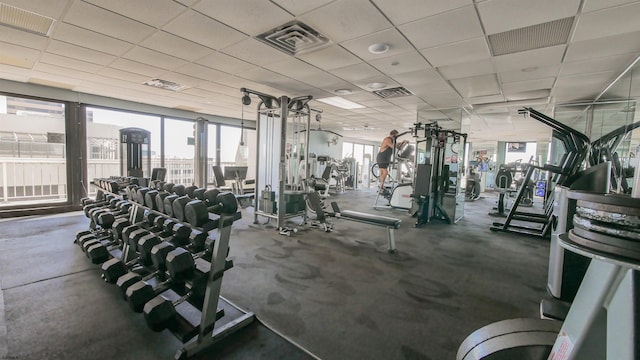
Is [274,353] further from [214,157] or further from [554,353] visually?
[214,157]

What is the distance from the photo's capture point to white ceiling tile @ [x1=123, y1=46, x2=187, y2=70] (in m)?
3.23

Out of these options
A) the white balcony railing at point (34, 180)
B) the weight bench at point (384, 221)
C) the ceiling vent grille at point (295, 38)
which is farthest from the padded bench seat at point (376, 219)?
the white balcony railing at point (34, 180)

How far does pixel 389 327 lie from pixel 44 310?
2604 millimetres

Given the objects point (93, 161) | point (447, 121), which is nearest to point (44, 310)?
point (93, 161)

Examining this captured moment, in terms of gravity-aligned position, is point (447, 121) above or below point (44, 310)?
above

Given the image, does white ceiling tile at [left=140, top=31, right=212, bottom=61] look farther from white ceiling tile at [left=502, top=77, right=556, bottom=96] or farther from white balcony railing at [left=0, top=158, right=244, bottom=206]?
white ceiling tile at [left=502, top=77, right=556, bottom=96]

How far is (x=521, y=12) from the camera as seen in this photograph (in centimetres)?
221

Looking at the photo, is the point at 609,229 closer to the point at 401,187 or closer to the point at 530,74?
the point at 530,74

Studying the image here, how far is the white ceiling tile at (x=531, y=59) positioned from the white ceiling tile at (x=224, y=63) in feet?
10.2

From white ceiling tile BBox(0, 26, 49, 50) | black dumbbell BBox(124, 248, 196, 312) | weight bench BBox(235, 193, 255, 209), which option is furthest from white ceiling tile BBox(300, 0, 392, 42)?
weight bench BBox(235, 193, 255, 209)

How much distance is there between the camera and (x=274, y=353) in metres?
1.69

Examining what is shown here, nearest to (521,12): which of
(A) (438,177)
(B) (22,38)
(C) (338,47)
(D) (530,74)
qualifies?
(C) (338,47)

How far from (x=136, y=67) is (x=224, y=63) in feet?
4.39

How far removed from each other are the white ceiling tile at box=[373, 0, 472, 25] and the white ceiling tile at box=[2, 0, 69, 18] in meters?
2.60
